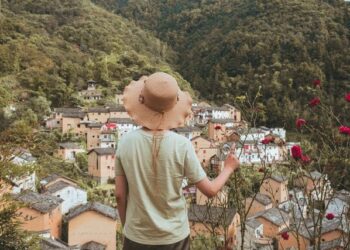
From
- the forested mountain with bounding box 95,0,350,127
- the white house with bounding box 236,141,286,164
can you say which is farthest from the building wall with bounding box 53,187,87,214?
the forested mountain with bounding box 95,0,350,127

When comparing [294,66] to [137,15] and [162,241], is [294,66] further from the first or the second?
[162,241]

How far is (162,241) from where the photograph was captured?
1.87 m

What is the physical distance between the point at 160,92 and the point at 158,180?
34 centimetres

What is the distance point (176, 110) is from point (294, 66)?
149 feet

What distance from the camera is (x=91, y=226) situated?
1434cm

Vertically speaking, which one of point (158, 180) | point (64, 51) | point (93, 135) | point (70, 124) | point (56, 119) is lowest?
point (93, 135)

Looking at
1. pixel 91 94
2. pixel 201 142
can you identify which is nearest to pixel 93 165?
pixel 201 142

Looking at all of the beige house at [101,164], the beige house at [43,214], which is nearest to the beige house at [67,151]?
the beige house at [101,164]

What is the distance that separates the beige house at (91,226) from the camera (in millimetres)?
14273

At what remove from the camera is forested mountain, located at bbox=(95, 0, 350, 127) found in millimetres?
41875

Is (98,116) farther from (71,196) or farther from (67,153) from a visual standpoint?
(71,196)

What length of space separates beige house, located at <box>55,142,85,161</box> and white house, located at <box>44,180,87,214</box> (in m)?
6.16

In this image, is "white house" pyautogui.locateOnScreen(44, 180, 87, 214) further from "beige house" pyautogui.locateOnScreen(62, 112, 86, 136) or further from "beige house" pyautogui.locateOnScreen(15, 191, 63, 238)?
"beige house" pyautogui.locateOnScreen(62, 112, 86, 136)

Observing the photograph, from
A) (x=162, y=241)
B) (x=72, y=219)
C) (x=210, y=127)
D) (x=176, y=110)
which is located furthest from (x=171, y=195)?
(x=210, y=127)
